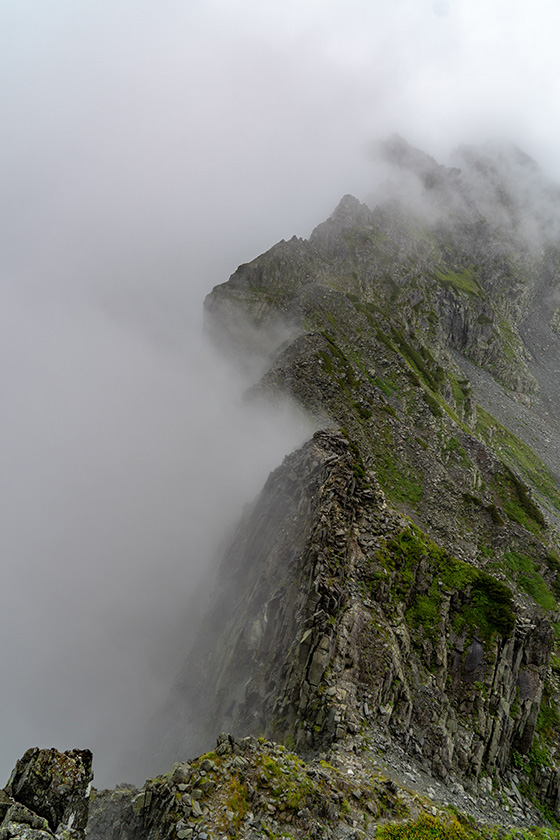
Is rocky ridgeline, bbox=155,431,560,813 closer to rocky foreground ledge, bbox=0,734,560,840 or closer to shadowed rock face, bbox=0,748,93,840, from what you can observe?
rocky foreground ledge, bbox=0,734,560,840

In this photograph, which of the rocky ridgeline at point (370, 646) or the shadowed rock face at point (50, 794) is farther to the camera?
the rocky ridgeline at point (370, 646)

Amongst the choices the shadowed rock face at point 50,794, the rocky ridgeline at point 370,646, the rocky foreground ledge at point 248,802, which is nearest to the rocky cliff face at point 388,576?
the rocky ridgeline at point 370,646

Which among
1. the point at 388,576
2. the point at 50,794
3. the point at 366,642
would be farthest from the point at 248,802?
the point at 388,576

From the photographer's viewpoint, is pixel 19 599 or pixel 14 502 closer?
pixel 19 599

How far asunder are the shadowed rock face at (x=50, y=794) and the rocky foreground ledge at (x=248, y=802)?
0.10 feet

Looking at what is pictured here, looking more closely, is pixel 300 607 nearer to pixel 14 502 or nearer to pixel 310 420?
pixel 310 420

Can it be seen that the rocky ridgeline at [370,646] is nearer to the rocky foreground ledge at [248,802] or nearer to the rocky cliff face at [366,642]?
the rocky cliff face at [366,642]

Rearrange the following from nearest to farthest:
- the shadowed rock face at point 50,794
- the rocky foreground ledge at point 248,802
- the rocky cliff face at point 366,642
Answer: the shadowed rock face at point 50,794
the rocky foreground ledge at point 248,802
the rocky cliff face at point 366,642

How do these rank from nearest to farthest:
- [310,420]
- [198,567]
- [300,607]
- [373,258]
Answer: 1. [300,607]
2. [310,420]
3. [198,567]
4. [373,258]

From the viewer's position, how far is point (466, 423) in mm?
97688

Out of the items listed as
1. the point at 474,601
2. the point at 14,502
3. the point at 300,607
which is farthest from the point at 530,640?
the point at 14,502

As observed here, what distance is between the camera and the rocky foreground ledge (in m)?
14.9

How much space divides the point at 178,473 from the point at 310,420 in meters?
45.0

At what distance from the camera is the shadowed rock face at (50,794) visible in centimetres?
1409
